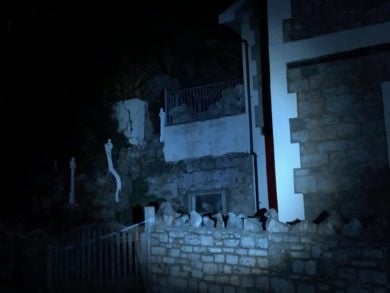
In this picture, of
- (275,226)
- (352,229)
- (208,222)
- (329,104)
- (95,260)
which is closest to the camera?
(352,229)

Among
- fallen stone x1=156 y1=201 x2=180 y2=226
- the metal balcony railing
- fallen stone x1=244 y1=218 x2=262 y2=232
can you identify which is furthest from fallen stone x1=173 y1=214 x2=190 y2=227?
the metal balcony railing

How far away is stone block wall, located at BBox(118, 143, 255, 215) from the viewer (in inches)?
369

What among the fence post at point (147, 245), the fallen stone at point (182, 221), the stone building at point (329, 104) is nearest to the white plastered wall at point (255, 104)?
the stone building at point (329, 104)

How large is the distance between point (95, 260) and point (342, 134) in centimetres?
510

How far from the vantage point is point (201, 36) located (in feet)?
40.4

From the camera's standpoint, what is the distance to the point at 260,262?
249 inches

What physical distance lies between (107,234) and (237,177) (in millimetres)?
3232

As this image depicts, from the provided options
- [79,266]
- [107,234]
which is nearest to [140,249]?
[107,234]

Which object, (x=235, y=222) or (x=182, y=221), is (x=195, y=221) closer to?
(x=182, y=221)

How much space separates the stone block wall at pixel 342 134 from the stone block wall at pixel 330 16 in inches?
22.0

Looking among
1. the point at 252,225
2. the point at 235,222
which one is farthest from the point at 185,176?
the point at 252,225

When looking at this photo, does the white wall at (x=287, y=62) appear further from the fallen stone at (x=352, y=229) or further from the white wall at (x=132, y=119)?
the white wall at (x=132, y=119)

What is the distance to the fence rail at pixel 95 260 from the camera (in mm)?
7750

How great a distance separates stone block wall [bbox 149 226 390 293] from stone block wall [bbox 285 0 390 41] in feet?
11.2
